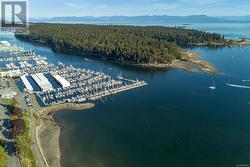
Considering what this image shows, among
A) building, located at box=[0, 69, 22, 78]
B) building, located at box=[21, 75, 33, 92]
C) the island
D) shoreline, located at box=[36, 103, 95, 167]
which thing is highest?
the island

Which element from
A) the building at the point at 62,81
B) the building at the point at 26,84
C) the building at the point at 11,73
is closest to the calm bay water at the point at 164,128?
the building at the point at 62,81

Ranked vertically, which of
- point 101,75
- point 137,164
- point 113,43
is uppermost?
point 113,43

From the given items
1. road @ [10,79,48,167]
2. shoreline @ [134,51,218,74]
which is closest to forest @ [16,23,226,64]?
shoreline @ [134,51,218,74]

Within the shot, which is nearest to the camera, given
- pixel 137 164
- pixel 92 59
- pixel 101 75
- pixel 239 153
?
pixel 137 164

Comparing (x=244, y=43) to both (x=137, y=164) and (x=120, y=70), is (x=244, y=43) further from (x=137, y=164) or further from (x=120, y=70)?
(x=137, y=164)

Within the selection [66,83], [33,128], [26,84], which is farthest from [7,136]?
[66,83]

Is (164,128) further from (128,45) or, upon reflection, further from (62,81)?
(128,45)

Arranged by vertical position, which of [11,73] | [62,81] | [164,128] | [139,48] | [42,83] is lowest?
[164,128]

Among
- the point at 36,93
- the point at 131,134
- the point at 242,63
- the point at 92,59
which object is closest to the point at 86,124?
the point at 131,134

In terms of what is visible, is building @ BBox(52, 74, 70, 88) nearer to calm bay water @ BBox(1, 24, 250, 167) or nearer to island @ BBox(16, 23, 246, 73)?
calm bay water @ BBox(1, 24, 250, 167)
